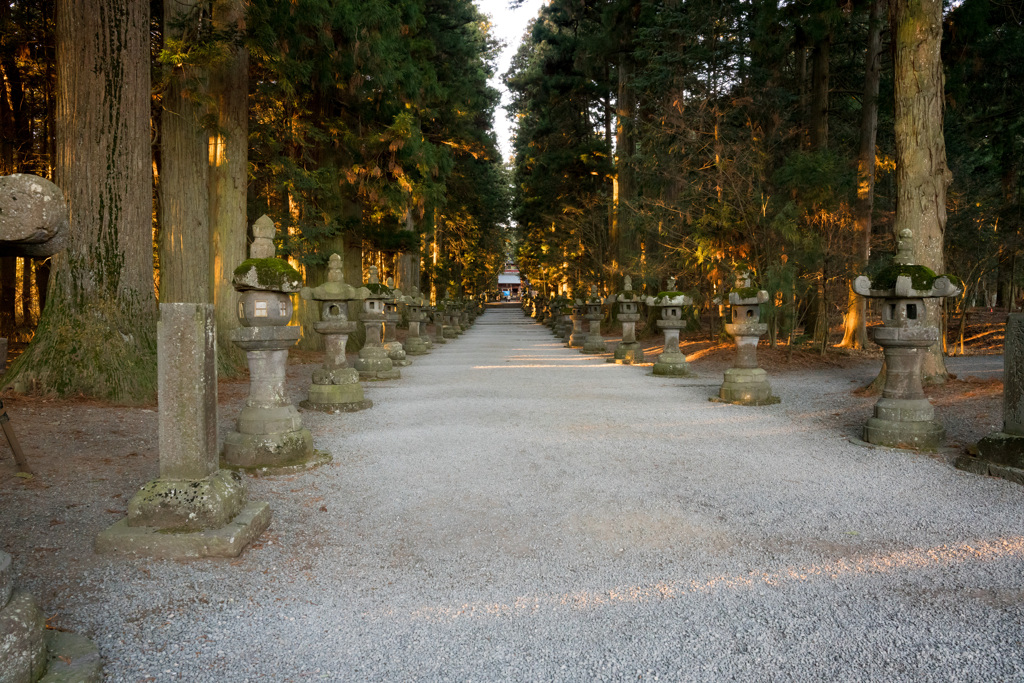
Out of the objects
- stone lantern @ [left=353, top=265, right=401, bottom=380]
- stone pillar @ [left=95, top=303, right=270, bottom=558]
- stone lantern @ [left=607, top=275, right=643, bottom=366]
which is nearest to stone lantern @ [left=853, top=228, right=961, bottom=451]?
stone pillar @ [left=95, top=303, right=270, bottom=558]

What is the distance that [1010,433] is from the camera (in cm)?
545

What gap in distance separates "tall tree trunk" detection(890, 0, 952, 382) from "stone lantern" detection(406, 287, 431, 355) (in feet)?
40.1

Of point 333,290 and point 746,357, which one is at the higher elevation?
point 333,290

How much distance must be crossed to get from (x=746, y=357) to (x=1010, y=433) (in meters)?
4.42

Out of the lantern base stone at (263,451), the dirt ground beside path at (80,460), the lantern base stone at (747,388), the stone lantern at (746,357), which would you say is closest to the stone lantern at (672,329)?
the stone lantern at (746,357)

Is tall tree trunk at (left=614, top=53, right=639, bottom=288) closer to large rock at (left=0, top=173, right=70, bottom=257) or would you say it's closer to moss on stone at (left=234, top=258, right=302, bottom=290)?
moss on stone at (left=234, top=258, right=302, bottom=290)

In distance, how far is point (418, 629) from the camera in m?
2.94

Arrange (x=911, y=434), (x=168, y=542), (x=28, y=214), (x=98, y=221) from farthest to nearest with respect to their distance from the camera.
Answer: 1. (x=98, y=221)
2. (x=911, y=434)
3. (x=168, y=542)
4. (x=28, y=214)

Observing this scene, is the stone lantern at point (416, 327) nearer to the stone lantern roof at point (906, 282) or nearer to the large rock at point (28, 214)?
the stone lantern roof at point (906, 282)

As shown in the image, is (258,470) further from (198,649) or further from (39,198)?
(39,198)

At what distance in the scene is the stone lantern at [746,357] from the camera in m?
9.54

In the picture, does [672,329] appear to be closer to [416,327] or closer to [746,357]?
[746,357]

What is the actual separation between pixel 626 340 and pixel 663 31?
8.01m

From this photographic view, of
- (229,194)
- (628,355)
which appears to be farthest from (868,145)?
(229,194)
